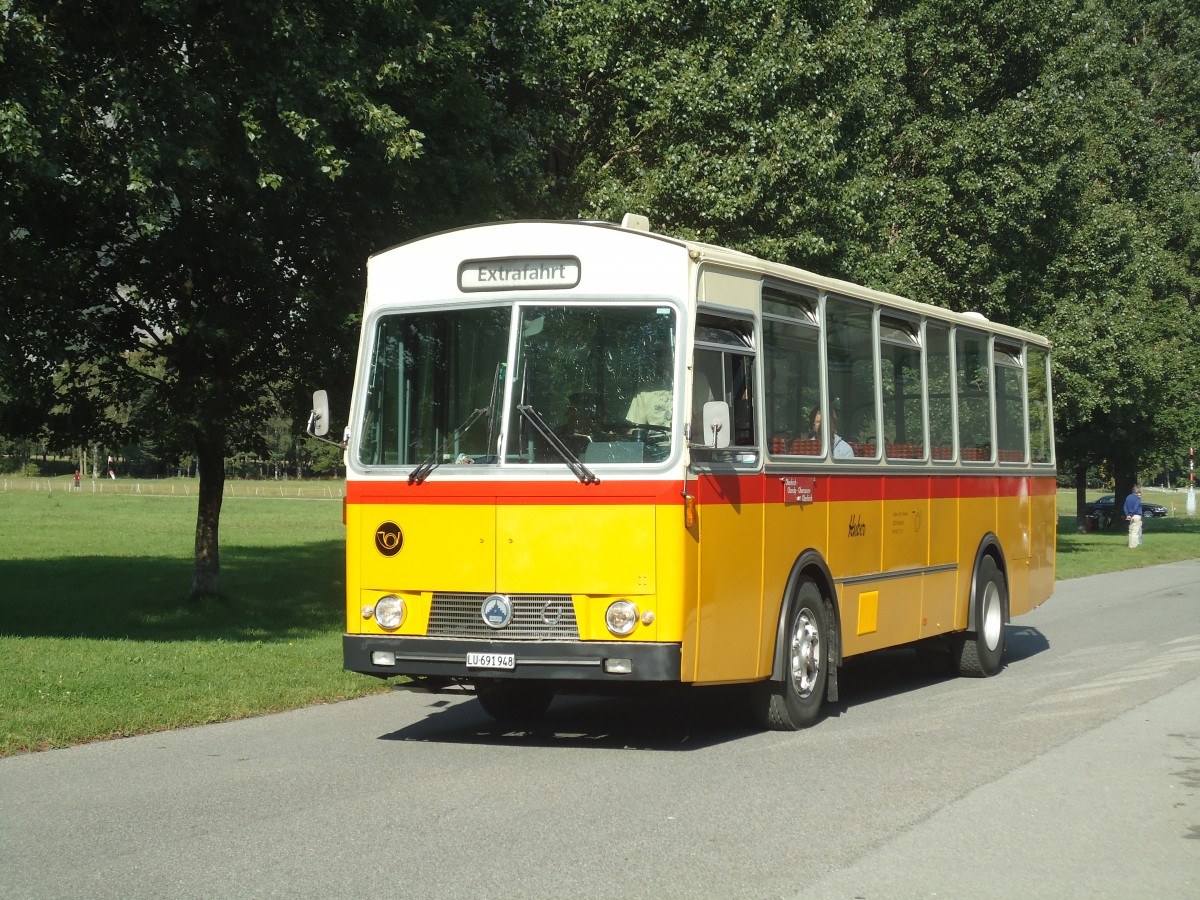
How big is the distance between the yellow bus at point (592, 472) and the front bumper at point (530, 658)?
0.01 meters

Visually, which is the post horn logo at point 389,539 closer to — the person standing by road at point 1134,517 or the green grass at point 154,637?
the green grass at point 154,637

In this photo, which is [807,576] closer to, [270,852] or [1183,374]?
[270,852]

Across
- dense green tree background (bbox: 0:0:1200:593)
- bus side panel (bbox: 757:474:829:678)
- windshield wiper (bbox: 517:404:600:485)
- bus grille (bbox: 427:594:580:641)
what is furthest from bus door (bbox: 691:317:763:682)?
dense green tree background (bbox: 0:0:1200:593)

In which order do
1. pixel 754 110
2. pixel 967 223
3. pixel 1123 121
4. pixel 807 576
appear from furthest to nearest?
pixel 1123 121
pixel 967 223
pixel 754 110
pixel 807 576

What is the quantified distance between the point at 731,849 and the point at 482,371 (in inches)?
157

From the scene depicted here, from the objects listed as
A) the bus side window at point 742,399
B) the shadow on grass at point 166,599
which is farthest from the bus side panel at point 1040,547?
the shadow on grass at point 166,599

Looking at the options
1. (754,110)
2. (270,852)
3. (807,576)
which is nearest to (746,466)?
(807,576)

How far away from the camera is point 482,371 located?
973cm

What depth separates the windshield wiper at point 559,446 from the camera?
30.6 feet

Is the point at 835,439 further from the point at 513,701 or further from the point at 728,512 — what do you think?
the point at 513,701

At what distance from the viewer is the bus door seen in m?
9.41

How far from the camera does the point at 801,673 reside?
421 inches

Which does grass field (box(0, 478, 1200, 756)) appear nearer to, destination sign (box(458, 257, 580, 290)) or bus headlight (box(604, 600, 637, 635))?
bus headlight (box(604, 600, 637, 635))

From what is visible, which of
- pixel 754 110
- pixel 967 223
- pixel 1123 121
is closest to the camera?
pixel 754 110
